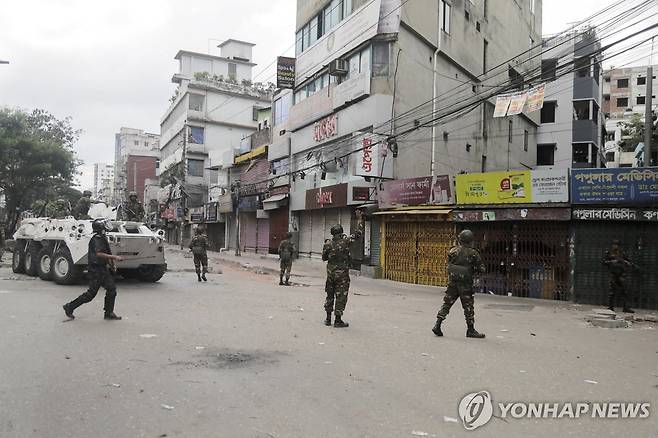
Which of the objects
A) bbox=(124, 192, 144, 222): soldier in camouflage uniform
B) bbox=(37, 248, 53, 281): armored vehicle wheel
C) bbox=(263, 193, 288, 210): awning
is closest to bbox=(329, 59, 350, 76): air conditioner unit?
bbox=(263, 193, 288, 210): awning

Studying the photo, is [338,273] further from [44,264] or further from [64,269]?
[44,264]

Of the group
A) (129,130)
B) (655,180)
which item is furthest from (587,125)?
(129,130)

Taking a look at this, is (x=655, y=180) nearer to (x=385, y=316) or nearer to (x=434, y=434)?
(x=385, y=316)

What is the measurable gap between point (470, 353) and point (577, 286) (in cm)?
813

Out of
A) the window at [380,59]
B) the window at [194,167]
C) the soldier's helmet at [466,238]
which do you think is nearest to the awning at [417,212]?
the window at [380,59]

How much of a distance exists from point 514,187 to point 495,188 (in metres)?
0.63

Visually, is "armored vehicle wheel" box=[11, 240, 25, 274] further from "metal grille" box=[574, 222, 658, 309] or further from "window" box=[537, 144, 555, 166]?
"window" box=[537, 144, 555, 166]

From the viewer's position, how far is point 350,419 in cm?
425

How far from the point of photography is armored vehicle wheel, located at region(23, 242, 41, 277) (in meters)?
14.4

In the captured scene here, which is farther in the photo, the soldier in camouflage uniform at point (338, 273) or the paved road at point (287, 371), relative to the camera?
the soldier in camouflage uniform at point (338, 273)

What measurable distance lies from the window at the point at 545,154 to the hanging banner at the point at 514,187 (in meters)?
26.1

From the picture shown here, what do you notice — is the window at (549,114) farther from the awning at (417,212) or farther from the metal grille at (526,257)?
the metal grille at (526,257)

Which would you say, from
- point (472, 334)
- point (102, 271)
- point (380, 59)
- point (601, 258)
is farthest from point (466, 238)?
point (380, 59)

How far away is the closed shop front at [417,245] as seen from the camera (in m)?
16.7
